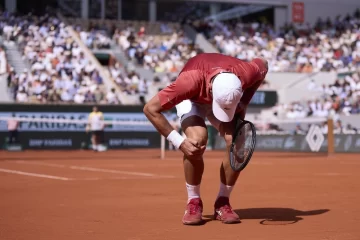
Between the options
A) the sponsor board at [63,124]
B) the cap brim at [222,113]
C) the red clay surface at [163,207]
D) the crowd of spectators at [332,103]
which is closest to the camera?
the red clay surface at [163,207]

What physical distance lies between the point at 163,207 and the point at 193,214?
1.59 m

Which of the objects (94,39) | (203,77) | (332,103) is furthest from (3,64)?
(203,77)

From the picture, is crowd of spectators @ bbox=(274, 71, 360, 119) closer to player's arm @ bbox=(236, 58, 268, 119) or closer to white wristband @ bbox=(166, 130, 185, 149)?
player's arm @ bbox=(236, 58, 268, 119)

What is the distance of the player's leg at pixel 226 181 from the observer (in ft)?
22.7

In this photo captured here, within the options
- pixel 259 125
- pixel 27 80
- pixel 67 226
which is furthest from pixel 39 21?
pixel 67 226

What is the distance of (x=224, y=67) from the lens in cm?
684

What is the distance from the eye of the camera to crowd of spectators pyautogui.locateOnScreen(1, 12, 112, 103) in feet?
100

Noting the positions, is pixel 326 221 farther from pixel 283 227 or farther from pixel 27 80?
pixel 27 80

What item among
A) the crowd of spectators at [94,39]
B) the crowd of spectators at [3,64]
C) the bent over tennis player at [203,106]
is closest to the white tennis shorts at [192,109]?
the bent over tennis player at [203,106]

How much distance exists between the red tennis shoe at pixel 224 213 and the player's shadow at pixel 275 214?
22 centimetres

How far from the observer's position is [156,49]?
3909 centimetres

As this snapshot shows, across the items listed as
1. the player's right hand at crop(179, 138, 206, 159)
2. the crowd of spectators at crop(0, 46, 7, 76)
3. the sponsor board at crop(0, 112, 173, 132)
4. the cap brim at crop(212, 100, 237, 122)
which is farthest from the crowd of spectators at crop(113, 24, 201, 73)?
the player's right hand at crop(179, 138, 206, 159)

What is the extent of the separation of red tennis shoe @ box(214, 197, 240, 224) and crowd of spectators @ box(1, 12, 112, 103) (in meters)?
23.7

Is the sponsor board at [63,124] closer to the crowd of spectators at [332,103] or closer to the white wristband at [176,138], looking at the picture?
the crowd of spectators at [332,103]
